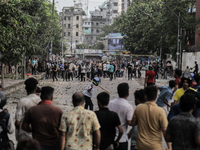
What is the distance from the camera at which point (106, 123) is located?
15.3 feet

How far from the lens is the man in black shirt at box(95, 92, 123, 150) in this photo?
4648 millimetres

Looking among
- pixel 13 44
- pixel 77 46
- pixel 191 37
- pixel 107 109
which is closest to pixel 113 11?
pixel 77 46

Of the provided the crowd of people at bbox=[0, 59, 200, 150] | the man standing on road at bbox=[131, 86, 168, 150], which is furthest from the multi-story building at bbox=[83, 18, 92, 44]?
the man standing on road at bbox=[131, 86, 168, 150]

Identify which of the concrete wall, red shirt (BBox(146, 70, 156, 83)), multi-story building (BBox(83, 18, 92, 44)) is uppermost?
multi-story building (BBox(83, 18, 92, 44))

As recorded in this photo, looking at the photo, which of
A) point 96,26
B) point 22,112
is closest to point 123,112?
point 22,112

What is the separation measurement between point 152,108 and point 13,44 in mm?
15330

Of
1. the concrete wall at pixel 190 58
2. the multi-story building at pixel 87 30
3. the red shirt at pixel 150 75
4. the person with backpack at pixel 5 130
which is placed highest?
the multi-story building at pixel 87 30

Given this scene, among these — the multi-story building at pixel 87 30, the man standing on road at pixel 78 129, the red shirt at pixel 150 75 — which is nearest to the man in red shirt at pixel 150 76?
the red shirt at pixel 150 75

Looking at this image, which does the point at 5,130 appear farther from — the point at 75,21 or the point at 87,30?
the point at 87,30

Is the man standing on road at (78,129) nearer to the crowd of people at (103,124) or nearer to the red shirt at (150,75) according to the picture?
the crowd of people at (103,124)

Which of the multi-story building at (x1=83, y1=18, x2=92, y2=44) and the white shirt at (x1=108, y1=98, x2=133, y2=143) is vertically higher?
the multi-story building at (x1=83, y1=18, x2=92, y2=44)

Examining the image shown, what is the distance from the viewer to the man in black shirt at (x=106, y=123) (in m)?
4.65

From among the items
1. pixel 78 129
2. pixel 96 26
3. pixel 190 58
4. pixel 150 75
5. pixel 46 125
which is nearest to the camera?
pixel 78 129

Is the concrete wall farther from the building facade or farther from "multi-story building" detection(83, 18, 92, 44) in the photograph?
the building facade
